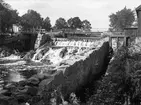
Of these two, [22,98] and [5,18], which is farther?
[5,18]

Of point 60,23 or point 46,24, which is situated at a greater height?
point 60,23

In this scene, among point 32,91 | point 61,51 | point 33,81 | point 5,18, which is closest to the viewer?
point 32,91

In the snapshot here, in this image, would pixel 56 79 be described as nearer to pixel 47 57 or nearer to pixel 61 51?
pixel 61 51

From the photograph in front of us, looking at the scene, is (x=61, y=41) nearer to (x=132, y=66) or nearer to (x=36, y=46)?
(x=36, y=46)

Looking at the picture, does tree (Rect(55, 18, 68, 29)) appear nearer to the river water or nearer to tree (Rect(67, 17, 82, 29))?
tree (Rect(67, 17, 82, 29))

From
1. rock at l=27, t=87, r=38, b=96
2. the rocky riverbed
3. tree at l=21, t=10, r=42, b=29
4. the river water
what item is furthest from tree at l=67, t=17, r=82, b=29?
rock at l=27, t=87, r=38, b=96

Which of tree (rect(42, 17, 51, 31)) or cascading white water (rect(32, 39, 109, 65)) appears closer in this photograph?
cascading white water (rect(32, 39, 109, 65))

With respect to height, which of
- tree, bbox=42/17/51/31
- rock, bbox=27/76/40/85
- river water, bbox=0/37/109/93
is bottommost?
river water, bbox=0/37/109/93

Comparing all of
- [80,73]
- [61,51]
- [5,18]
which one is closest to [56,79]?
[80,73]

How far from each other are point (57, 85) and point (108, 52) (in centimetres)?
1589

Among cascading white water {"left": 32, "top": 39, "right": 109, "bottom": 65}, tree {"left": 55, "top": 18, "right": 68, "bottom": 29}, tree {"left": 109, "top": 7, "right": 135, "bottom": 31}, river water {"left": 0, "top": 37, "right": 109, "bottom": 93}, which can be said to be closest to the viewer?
river water {"left": 0, "top": 37, "right": 109, "bottom": 93}

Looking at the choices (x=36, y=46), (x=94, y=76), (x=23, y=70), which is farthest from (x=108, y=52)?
(x=36, y=46)

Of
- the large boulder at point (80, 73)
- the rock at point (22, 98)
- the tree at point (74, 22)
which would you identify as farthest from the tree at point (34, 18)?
the rock at point (22, 98)

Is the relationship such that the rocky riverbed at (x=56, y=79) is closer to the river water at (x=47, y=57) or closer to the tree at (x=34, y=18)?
the river water at (x=47, y=57)
